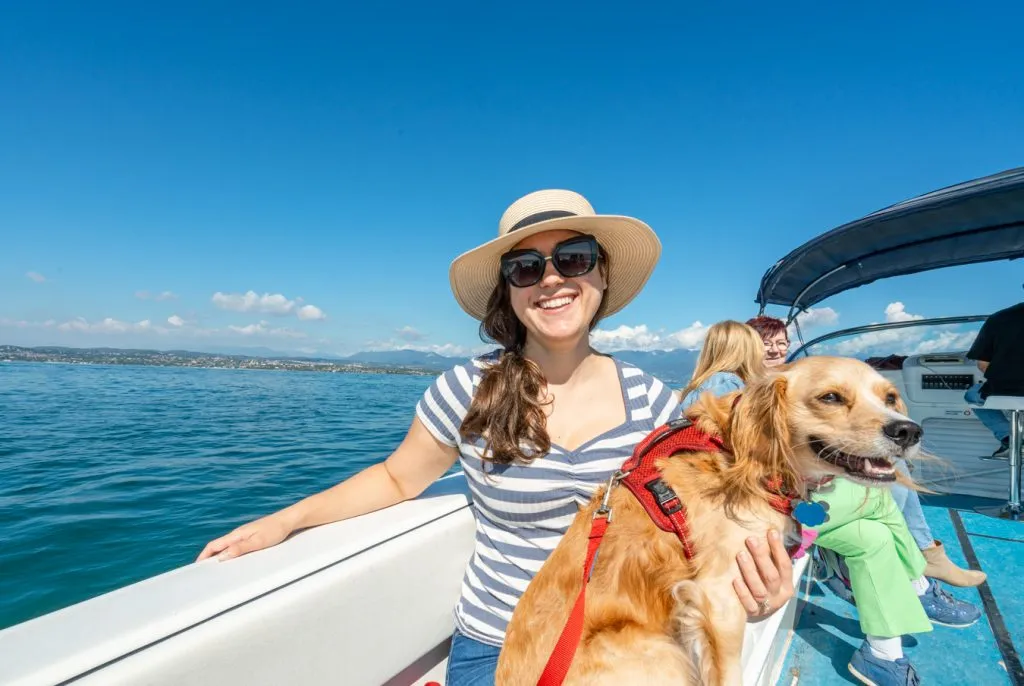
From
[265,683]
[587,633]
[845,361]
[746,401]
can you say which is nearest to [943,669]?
[845,361]

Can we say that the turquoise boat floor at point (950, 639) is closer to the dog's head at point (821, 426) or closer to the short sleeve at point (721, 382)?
the short sleeve at point (721, 382)

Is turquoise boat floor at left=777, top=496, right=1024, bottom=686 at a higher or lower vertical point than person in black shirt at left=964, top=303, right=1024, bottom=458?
lower

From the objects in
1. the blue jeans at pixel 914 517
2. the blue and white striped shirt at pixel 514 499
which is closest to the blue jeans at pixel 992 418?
the blue jeans at pixel 914 517

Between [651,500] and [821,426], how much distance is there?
0.65 metres

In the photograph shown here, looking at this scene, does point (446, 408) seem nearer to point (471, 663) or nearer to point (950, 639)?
point (471, 663)

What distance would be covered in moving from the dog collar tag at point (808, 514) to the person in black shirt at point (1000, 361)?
454 cm

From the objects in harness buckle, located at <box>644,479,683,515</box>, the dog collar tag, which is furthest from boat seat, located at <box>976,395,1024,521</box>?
harness buckle, located at <box>644,479,683,515</box>

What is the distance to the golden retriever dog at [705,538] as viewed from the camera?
4.70 feet

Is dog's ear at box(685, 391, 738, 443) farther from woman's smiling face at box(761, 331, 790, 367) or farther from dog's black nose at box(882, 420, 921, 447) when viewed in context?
woman's smiling face at box(761, 331, 790, 367)

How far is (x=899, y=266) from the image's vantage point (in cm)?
597

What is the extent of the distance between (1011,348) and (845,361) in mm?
4607

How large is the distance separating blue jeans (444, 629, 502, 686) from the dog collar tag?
3.94 ft

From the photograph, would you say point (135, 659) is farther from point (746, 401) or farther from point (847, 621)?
point (847, 621)

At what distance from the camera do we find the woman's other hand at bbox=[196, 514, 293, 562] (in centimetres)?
177
